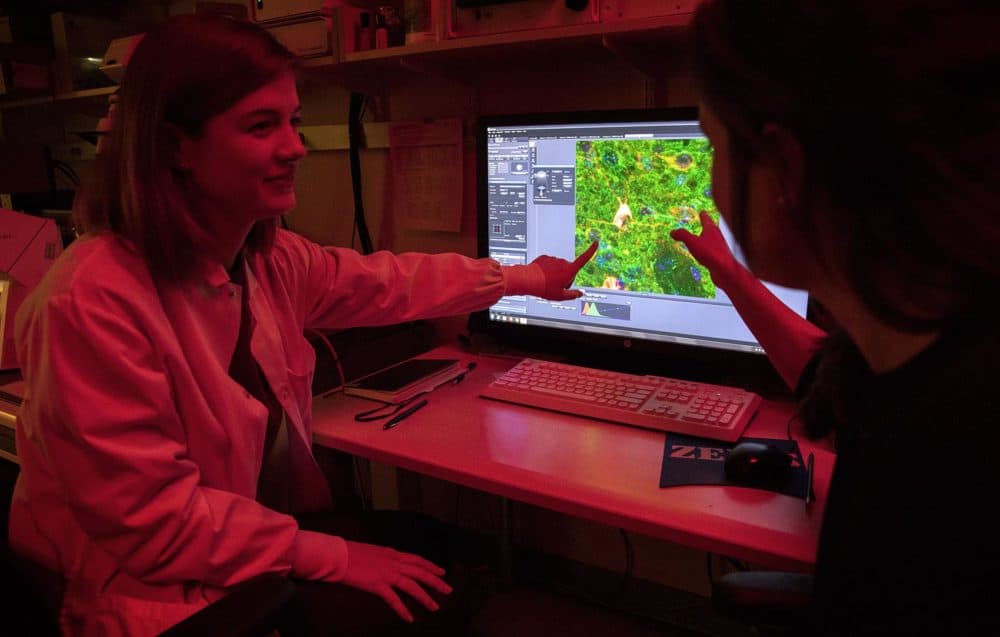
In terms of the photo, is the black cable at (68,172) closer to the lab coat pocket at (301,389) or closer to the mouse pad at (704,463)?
the lab coat pocket at (301,389)

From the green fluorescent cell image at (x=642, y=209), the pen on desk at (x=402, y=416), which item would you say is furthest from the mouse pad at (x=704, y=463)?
the pen on desk at (x=402, y=416)

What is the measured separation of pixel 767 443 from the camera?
106 cm

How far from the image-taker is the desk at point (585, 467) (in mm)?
867

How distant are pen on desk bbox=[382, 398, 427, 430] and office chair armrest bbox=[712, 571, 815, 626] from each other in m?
0.60

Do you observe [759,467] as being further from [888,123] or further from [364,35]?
[364,35]

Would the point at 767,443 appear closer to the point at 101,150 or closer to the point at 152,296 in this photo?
the point at 152,296

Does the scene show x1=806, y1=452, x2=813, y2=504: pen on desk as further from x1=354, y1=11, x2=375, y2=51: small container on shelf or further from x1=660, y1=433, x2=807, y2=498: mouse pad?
x1=354, y1=11, x2=375, y2=51: small container on shelf

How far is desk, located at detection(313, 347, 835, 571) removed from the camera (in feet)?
2.85

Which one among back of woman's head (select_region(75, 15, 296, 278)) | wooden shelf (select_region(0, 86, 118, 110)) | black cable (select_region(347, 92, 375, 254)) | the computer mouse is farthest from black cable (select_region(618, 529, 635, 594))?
wooden shelf (select_region(0, 86, 118, 110))

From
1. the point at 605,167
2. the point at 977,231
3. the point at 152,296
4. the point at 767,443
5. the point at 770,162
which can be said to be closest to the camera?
the point at 977,231

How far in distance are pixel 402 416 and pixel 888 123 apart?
939 mm

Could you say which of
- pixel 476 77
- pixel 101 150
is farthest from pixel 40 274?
pixel 476 77

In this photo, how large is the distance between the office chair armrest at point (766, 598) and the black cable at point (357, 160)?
132 cm

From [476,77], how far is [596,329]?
69 cm
